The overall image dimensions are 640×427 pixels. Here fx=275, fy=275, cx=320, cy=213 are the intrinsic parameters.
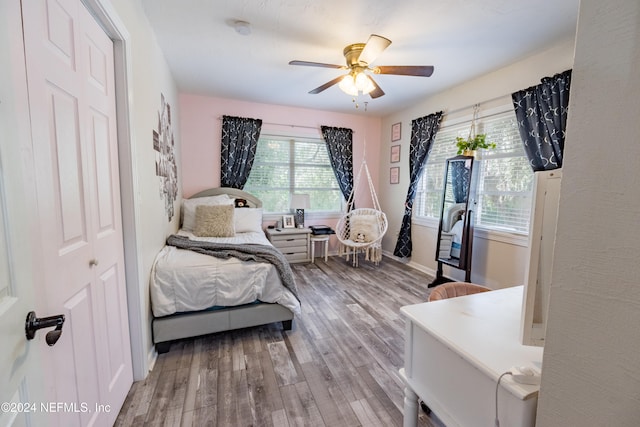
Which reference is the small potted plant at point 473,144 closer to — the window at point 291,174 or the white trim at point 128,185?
the window at point 291,174

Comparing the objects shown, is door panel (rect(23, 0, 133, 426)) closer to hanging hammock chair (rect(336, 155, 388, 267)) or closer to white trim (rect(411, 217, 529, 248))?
hanging hammock chair (rect(336, 155, 388, 267))

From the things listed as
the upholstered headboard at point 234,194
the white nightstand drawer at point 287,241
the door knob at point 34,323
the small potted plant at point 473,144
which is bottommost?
the white nightstand drawer at point 287,241

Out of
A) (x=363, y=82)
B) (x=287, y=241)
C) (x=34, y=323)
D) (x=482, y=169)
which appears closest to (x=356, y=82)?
(x=363, y=82)

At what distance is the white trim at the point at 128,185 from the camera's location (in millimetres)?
1534

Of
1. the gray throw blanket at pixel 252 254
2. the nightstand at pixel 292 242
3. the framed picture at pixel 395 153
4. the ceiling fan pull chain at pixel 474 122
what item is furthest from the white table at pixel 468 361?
the framed picture at pixel 395 153

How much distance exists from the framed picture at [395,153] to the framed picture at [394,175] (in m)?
0.13

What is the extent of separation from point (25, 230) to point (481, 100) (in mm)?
3819

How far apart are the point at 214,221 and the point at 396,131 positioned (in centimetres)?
322

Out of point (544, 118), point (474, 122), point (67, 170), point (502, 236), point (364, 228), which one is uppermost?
point (474, 122)

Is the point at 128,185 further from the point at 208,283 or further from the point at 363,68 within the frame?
the point at 363,68

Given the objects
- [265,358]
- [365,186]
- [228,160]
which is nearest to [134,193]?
[265,358]

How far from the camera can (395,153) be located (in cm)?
465

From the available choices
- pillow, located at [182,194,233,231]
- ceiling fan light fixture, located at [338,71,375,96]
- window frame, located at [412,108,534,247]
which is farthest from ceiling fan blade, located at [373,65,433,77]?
pillow, located at [182,194,233,231]

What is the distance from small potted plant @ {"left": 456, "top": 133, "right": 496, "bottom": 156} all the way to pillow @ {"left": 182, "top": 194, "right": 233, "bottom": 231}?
3.05 metres
